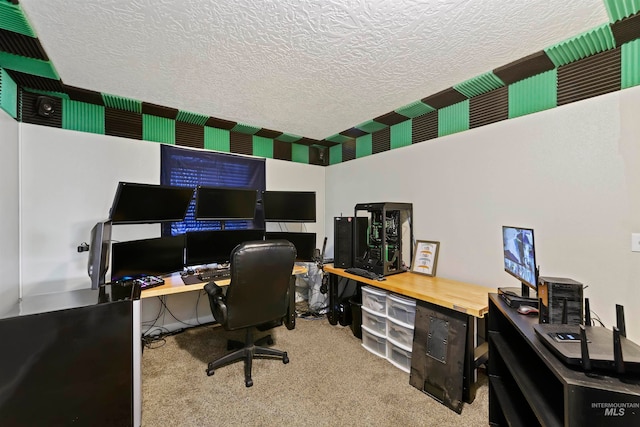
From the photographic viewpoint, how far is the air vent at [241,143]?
11.3 feet

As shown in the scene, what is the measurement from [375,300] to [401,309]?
0.31 m

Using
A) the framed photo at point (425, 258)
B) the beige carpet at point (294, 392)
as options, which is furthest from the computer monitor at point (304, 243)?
the framed photo at point (425, 258)

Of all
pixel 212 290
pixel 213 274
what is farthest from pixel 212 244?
pixel 212 290

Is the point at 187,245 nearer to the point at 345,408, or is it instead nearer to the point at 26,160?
the point at 26,160

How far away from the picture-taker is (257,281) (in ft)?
6.83

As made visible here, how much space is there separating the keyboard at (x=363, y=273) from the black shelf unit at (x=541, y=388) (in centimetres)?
104

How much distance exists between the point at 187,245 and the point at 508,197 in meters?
3.14

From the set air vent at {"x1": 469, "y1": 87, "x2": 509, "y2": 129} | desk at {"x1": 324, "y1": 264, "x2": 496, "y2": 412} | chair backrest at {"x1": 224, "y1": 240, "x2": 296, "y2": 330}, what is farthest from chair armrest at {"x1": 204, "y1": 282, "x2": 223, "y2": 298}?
air vent at {"x1": 469, "y1": 87, "x2": 509, "y2": 129}

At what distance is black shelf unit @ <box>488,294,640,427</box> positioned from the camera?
2.54ft

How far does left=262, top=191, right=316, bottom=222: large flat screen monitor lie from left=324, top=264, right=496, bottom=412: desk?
3.28ft

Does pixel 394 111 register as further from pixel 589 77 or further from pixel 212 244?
pixel 212 244

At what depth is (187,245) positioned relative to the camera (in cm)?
279

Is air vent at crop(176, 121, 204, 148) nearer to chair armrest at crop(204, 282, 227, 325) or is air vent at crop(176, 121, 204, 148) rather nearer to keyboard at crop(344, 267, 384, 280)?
chair armrest at crop(204, 282, 227, 325)

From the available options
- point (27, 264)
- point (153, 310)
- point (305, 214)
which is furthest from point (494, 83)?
point (27, 264)
